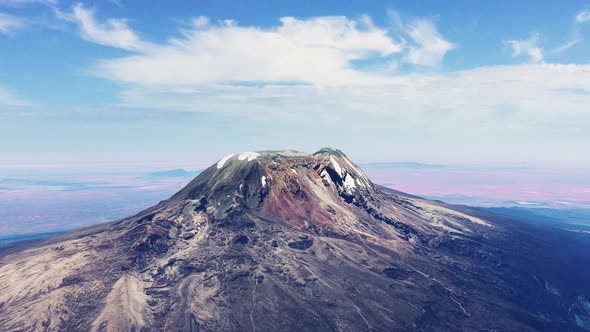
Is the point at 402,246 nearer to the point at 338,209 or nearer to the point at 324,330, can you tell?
the point at 338,209

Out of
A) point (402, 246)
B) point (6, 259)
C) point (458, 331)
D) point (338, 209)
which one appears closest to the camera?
point (458, 331)

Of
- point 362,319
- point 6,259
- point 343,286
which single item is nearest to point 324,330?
point 362,319

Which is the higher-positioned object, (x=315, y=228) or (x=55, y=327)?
(x=315, y=228)

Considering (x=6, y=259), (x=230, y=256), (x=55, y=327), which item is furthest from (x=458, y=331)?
(x=6, y=259)

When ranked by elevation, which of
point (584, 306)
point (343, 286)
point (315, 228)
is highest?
point (315, 228)

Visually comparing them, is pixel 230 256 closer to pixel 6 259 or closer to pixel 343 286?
pixel 343 286

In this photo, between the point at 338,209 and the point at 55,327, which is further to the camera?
the point at 338,209

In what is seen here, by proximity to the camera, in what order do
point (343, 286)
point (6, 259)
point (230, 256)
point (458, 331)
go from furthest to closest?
point (6, 259) → point (230, 256) → point (343, 286) → point (458, 331)
